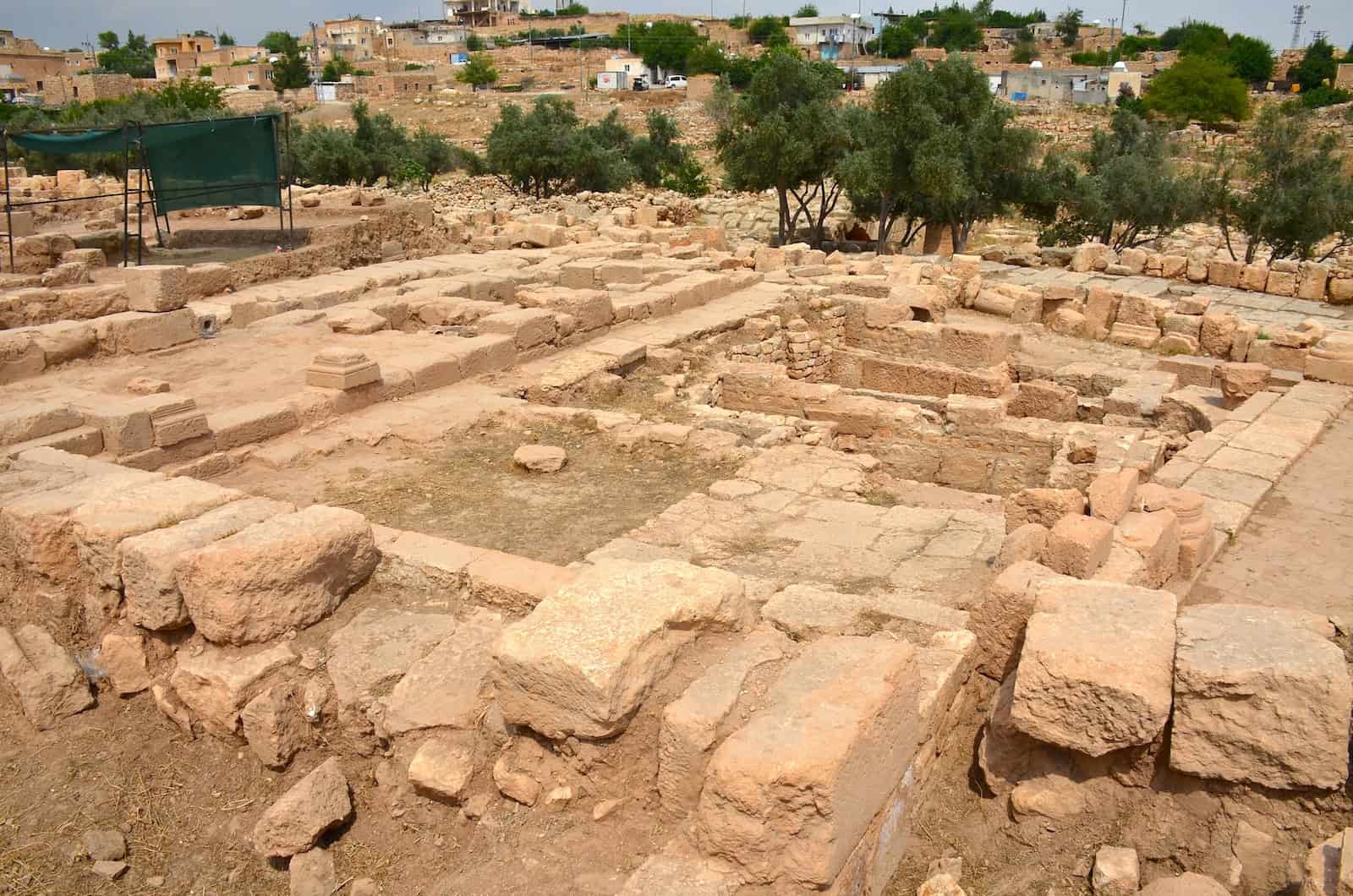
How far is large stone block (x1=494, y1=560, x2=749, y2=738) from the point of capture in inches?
136

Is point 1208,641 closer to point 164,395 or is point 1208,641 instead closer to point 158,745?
point 158,745

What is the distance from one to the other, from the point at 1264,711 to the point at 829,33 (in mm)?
106602

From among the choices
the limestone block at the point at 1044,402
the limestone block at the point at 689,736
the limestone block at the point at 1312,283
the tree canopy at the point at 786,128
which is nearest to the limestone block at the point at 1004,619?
the limestone block at the point at 689,736

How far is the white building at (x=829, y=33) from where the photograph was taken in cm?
9344

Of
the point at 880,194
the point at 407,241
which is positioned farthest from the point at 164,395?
the point at 880,194

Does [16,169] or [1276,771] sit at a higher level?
[16,169]

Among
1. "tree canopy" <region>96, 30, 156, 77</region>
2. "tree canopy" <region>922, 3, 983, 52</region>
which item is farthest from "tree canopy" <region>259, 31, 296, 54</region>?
"tree canopy" <region>922, 3, 983, 52</region>

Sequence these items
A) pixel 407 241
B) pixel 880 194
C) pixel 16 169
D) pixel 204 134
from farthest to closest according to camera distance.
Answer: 1. pixel 16 169
2. pixel 880 194
3. pixel 407 241
4. pixel 204 134

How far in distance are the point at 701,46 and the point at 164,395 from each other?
79731mm

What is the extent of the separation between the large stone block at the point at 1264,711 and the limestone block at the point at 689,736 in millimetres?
1561

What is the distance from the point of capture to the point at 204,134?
46.1 feet

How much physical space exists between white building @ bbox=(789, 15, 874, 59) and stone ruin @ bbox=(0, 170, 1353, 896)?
9026 centimetres

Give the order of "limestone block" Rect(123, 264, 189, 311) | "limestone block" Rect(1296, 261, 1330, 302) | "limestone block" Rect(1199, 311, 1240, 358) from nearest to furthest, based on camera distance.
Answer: "limestone block" Rect(123, 264, 189, 311), "limestone block" Rect(1199, 311, 1240, 358), "limestone block" Rect(1296, 261, 1330, 302)

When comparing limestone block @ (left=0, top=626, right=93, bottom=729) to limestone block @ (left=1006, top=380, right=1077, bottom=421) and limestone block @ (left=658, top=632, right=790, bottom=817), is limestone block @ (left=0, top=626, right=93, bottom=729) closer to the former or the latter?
limestone block @ (left=658, top=632, right=790, bottom=817)
